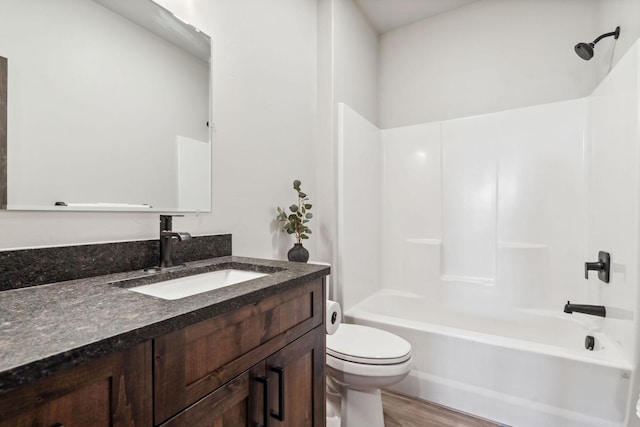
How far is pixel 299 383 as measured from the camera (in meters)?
0.98

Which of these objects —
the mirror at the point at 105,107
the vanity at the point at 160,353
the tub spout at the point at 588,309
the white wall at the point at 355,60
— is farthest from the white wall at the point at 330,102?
the tub spout at the point at 588,309

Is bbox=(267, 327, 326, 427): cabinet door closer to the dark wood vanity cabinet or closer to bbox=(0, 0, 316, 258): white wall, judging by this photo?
the dark wood vanity cabinet

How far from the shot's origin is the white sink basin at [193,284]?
3.19 ft

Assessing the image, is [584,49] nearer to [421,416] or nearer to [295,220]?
[295,220]

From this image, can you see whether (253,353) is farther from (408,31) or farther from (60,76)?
(408,31)

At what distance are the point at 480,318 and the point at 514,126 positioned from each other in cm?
144

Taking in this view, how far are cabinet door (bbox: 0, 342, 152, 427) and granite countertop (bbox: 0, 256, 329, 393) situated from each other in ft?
0.08

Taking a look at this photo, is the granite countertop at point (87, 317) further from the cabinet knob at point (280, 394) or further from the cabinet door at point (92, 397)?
the cabinet knob at point (280, 394)

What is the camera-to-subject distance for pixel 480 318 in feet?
7.63

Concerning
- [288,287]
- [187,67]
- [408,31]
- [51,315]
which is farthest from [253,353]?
[408,31]

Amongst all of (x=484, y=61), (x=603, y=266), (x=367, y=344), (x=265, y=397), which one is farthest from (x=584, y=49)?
(x=265, y=397)

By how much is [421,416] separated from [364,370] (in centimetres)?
63

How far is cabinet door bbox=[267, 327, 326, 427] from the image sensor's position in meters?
0.86

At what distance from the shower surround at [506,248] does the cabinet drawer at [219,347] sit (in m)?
1.19
